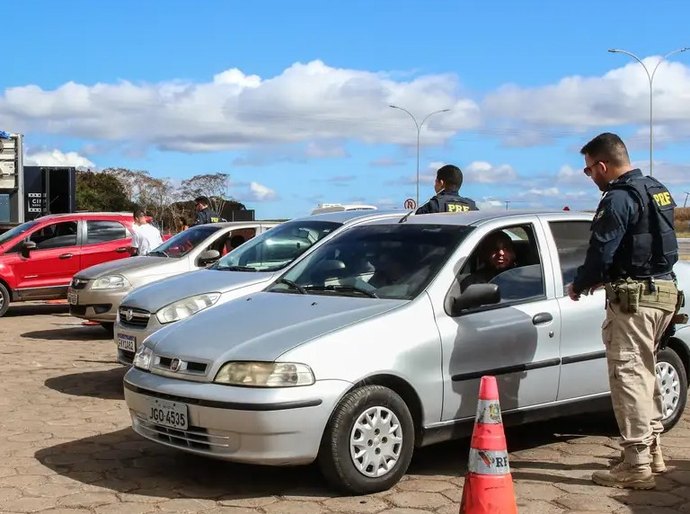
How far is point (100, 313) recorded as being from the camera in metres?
10.8

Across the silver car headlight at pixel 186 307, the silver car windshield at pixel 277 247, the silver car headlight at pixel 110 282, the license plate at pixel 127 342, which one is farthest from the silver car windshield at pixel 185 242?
the silver car headlight at pixel 186 307

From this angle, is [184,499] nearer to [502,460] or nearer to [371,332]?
[371,332]

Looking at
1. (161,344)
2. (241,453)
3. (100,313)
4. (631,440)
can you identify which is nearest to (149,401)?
(161,344)

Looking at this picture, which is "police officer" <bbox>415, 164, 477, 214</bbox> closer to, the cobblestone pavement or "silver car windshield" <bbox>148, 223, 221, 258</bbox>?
the cobblestone pavement

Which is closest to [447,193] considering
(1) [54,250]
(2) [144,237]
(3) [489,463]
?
(3) [489,463]

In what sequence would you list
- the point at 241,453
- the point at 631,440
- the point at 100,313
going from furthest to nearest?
the point at 100,313 < the point at 631,440 < the point at 241,453

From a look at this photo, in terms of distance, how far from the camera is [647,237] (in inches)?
196

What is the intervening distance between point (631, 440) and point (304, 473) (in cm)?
186

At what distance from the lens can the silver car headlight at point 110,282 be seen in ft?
35.2

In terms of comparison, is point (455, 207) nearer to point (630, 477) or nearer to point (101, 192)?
point (630, 477)

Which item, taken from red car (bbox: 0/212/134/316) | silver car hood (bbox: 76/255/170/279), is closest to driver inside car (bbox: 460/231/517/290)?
silver car hood (bbox: 76/255/170/279)

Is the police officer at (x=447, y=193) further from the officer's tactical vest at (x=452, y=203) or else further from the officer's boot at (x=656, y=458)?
the officer's boot at (x=656, y=458)

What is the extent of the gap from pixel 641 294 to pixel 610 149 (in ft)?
2.79

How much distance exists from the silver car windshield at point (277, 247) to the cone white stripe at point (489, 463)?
4.46 metres
